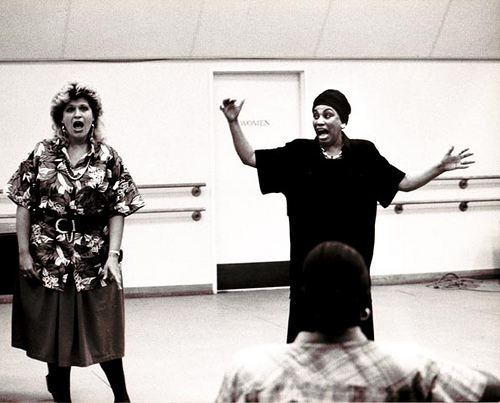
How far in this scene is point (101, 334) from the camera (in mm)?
4035

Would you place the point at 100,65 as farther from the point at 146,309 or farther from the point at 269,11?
the point at 146,309

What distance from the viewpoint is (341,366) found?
1.71 m

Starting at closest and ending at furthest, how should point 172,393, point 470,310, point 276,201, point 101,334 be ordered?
point 101,334 → point 172,393 → point 470,310 → point 276,201

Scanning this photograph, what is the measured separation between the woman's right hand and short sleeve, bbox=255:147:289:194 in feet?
3.86

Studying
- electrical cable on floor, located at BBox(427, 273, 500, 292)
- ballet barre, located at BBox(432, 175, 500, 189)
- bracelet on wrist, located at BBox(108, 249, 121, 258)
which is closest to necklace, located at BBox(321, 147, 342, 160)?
bracelet on wrist, located at BBox(108, 249, 121, 258)

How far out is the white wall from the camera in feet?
27.8

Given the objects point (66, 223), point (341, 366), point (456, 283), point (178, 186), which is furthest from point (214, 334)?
point (341, 366)

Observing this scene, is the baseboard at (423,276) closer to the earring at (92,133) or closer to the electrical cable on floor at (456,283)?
the electrical cable on floor at (456,283)

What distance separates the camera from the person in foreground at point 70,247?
3990 millimetres

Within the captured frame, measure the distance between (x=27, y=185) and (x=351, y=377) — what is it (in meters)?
2.67

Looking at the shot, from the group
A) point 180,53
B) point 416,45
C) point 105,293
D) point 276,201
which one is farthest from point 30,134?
point 105,293

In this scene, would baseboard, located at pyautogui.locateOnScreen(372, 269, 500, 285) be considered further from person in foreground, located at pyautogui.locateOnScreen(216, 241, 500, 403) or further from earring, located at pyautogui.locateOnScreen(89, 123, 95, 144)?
person in foreground, located at pyautogui.locateOnScreen(216, 241, 500, 403)

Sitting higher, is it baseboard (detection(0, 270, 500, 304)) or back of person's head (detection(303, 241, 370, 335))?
back of person's head (detection(303, 241, 370, 335))

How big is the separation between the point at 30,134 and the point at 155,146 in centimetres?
123
